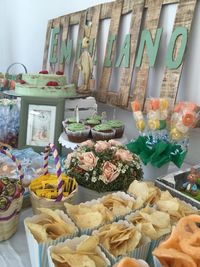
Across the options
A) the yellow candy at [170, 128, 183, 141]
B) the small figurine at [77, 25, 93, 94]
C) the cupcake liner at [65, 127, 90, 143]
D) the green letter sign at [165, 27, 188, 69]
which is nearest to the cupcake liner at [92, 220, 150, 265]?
the yellow candy at [170, 128, 183, 141]

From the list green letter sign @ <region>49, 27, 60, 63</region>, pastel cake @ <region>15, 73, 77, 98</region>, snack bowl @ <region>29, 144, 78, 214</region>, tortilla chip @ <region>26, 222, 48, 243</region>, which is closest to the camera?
tortilla chip @ <region>26, 222, 48, 243</region>

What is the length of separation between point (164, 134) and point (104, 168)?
0.80 feet

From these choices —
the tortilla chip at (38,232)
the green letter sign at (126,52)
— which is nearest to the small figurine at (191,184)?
the tortilla chip at (38,232)

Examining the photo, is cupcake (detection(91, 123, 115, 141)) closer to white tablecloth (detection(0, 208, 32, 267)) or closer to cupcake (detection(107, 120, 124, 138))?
cupcake (detection(107, 120, 124, 138))

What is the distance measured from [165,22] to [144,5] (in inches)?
5.0

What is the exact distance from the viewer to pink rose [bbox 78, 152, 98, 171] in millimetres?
767

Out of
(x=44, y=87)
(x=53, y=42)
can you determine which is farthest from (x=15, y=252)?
(x=53, y=42)

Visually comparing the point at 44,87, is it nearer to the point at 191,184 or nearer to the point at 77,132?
the point at 77,132

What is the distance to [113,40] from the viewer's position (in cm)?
136

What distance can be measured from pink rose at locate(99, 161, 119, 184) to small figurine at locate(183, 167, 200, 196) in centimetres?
18

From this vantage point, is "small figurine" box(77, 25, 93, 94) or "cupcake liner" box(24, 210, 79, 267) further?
"small figurine" box(77, 25, 93, 94)

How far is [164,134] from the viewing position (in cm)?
90

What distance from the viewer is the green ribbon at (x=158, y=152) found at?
83 centimetres

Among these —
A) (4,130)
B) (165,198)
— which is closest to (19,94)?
(4,130)
